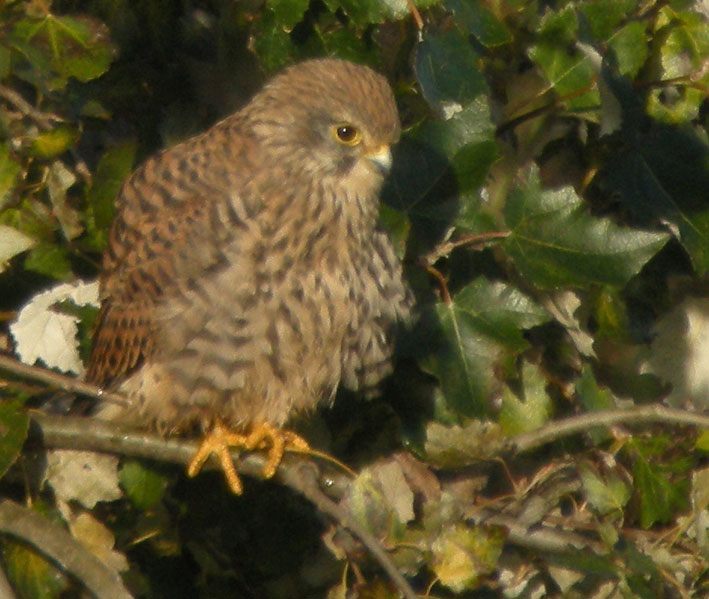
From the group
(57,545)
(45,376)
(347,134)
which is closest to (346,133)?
(347,134)

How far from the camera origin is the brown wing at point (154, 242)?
2814 millimetres

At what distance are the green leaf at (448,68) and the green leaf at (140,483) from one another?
942 millimetres

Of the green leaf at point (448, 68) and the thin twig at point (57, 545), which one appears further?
the green leaf at point (448, 68)

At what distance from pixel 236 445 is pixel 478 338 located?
0.56 metres

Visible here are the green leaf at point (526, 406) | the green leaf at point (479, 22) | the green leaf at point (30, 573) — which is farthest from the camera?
the green leaf at point (526, 406)

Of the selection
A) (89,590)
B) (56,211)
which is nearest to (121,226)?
(56,211)

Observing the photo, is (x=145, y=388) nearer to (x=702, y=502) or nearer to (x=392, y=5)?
Result: (x=392, y=5)

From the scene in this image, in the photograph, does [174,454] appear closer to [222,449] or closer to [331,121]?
[222,449]

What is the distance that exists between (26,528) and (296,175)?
890 mm

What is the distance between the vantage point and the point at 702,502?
3189 mm

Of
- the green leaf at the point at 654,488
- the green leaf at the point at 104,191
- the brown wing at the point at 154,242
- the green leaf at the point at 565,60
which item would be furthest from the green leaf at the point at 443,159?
the green leaf at the point at 654,488

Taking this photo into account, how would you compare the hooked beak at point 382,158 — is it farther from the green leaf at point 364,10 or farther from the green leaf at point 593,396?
the green leaf at point 593,396

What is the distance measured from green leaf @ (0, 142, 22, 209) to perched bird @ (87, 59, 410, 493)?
229mm

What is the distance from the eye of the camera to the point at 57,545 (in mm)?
2570
